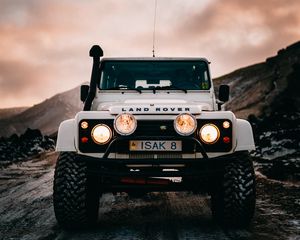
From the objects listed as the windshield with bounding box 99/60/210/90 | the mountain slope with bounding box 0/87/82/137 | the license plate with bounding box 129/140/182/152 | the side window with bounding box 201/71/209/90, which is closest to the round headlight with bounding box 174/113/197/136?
the license plate with bounding box 129/140/182/152

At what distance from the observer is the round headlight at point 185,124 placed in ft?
15.5

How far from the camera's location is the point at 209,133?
4828 millimetres

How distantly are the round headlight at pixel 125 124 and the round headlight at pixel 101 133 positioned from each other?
0.40 feet

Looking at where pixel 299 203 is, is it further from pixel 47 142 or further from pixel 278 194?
pixel 47 142

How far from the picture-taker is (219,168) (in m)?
4.82

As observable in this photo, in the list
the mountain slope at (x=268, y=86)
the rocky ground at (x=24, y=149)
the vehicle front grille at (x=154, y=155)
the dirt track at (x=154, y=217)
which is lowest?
the dirt track at (x=154, y=217)

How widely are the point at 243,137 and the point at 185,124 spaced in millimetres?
627

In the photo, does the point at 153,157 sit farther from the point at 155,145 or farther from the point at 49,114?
the point at 49,114

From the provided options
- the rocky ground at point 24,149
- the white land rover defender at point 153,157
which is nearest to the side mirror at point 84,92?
the white land rover defender at point 153,157

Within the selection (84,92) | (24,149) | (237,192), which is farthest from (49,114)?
(237,192)

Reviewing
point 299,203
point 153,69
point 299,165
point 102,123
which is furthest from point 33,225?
point 299,165

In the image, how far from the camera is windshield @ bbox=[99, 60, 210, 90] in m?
6.40

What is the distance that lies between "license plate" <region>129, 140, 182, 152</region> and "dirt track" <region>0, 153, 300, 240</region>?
2.58ft

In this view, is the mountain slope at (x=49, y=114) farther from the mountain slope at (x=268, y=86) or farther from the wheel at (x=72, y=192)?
the wheel at (x=72, y=192)
